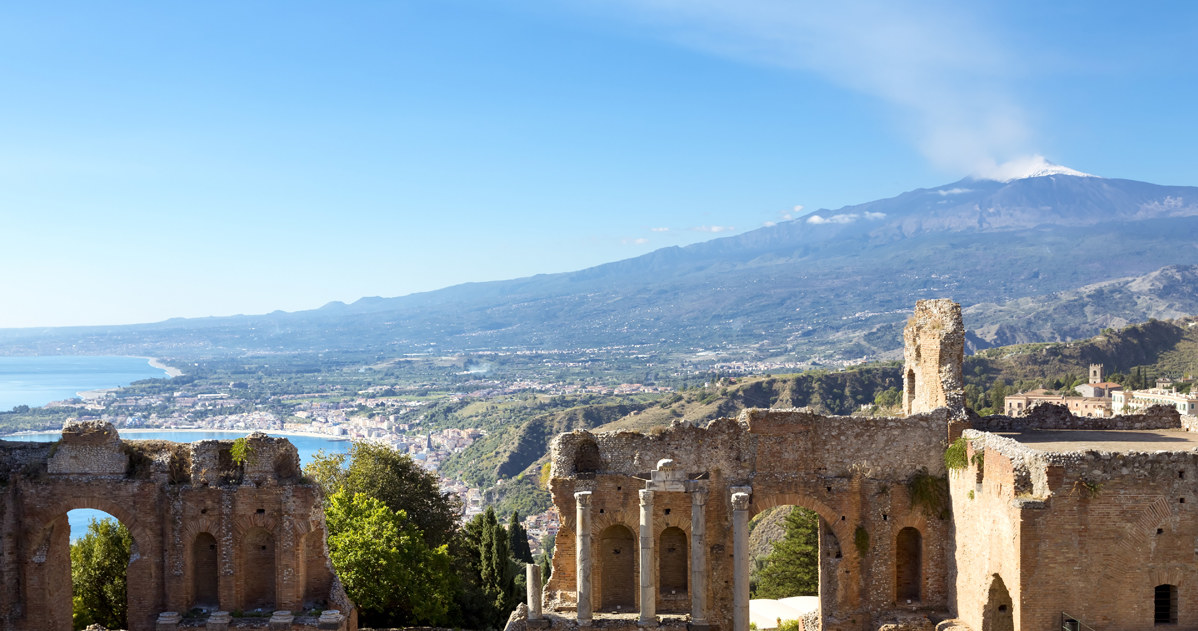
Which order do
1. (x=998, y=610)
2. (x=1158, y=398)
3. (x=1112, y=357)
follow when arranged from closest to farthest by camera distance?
1. (x=998, y=610)
2. (x=1158, y=398)
3. (x=1112, y=357)

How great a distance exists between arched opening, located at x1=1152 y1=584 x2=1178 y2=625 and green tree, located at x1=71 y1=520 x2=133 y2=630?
27.1 m

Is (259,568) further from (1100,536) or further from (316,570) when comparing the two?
(1100,536)

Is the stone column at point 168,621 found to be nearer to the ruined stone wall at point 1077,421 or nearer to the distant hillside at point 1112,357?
the ruined stone wall at point 1077,421

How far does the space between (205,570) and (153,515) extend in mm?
2039

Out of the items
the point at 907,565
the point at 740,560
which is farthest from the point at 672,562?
the point at 907,565

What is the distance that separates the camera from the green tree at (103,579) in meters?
29.4

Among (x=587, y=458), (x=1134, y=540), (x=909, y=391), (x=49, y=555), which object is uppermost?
(x=909, y=391)

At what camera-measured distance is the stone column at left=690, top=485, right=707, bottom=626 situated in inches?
962

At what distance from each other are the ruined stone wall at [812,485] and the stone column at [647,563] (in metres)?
1.06

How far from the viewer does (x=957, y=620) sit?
2441cm

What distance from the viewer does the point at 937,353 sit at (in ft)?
88.6

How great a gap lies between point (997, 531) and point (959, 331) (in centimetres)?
630

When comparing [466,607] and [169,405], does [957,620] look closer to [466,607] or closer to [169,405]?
[466,607]

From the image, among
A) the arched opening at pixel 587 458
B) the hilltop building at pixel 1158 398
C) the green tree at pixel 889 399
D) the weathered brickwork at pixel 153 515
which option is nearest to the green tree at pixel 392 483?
the weathered brickwork at pixel 153 515
